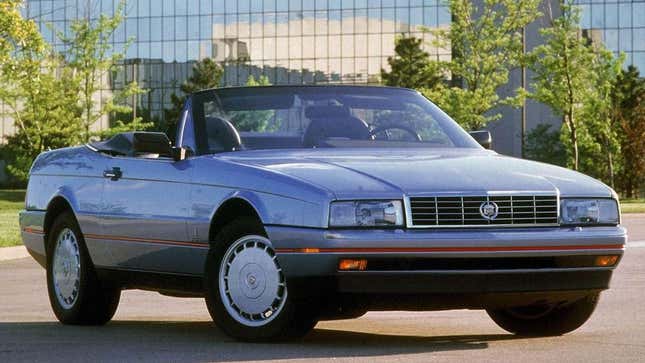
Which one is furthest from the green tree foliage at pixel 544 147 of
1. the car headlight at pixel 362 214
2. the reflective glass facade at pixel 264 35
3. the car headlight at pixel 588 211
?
the car headlight at pixel 362 214

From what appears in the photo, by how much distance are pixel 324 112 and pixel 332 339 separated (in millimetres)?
1426

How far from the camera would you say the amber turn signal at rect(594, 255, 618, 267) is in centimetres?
806

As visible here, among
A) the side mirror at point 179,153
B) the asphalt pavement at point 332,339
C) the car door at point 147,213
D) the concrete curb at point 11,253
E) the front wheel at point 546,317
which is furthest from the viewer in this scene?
the concrete curb at point 11,253

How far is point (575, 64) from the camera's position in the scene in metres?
59.5

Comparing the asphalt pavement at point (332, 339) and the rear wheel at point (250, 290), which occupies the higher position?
the rear wheel at point (250, 290)

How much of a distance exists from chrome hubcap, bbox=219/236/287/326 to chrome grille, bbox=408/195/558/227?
33.6 inches

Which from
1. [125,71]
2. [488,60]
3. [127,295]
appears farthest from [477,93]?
[125,71]

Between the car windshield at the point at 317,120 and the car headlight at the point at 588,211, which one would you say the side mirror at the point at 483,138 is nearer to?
the car windshield at the point at 317,120

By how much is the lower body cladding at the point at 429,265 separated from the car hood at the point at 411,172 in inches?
9.3

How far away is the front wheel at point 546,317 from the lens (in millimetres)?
8812

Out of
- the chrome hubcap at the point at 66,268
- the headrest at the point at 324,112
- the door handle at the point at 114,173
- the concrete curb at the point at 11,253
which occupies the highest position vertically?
the headrest at the point at 324,112

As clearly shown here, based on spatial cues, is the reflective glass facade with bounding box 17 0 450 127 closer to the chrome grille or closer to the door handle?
the door handle

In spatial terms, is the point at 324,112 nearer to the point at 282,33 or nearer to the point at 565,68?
the point at 565,68

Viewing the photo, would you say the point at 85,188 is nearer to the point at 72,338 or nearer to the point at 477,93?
the point at 72,338
